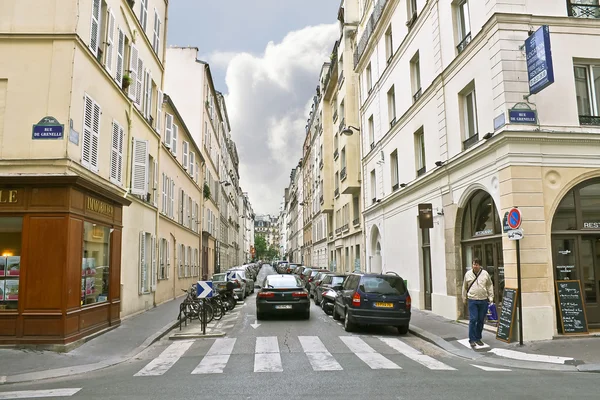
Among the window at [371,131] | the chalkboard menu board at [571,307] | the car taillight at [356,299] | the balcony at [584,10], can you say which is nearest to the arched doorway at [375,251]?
the window at [371,131]

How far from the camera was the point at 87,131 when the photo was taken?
11523 millimetres

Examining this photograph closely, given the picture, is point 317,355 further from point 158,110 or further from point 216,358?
point 158,110

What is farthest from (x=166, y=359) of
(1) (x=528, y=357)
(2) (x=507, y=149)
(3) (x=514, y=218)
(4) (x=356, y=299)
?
(2) (x=507, y=149)

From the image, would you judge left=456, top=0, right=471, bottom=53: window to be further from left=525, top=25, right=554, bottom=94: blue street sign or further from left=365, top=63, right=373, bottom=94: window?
left=365, top=63, right=373, bottom=94: window

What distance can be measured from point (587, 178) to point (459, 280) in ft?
15.4

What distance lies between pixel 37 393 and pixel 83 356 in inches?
116

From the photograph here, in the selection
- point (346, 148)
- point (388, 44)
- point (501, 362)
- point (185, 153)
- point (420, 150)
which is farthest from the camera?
point (346, 148)

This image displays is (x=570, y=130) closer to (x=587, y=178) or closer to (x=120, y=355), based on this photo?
(x=587, y=178)

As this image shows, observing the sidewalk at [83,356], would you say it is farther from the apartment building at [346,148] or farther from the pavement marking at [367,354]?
the apartment building at [346,148]

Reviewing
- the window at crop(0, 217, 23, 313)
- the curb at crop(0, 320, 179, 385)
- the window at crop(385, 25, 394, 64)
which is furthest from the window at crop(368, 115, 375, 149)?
the window at crop(0, 217, 23, 313)

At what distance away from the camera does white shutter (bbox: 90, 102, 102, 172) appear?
1189 centimetres

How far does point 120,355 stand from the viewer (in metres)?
10.1

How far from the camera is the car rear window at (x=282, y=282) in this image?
52.2 ft

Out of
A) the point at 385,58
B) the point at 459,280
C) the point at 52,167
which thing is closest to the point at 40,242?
the point at 52,167
